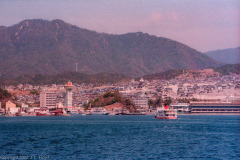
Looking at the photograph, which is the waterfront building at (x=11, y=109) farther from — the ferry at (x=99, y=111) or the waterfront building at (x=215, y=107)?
the waterfront building at (x=215, y=107)

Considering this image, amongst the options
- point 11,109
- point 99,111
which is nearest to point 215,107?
point 99,111

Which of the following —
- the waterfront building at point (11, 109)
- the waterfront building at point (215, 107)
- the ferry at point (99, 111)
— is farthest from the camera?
the ferry at point (99, 111)

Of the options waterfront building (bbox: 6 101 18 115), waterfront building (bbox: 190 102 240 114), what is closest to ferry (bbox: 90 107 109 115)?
waterfront building (bbox: 6 101 18 115)

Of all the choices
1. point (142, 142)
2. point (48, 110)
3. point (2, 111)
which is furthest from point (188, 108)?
point (142, 142)

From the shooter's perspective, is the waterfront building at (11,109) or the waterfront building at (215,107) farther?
the waterfront building at (11,109)

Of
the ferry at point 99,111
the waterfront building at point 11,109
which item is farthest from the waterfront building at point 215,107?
the waterfront building at point 11,109

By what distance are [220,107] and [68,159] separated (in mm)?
137229

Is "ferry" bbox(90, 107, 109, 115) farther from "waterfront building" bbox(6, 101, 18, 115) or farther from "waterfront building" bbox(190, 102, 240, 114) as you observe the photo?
"waterfront building" bbox(190, 102, 240, 114)

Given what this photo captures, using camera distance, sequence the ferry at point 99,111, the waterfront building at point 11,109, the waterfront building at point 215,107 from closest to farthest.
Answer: the waterfront building at point 215,107
the waterfront building at point 11,109
the ferry at point 99,111

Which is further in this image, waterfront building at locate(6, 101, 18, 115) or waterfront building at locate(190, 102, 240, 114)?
waterfront building at locate(6, 101, 18, 115)

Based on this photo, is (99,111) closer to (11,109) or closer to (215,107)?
(11,109)

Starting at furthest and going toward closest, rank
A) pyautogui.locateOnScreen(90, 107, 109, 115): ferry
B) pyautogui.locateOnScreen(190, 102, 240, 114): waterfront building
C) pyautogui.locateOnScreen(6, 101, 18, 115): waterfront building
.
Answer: pyautogui.locateOnScreen(90, 107, 109, 115): ferry < pyautogui.locateOnScreen(6, 101, 18, 115): waterfront building < pyautogui.locateOnScreen(190, 102, 240, 114): waterfront building

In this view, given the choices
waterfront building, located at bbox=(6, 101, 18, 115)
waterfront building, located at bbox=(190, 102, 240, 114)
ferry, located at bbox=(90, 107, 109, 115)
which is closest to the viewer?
waterfront building, located at bbox=(190, 102, 240, 114)

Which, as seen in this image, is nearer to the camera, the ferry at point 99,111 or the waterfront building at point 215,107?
the waterfront building at point 215,107
